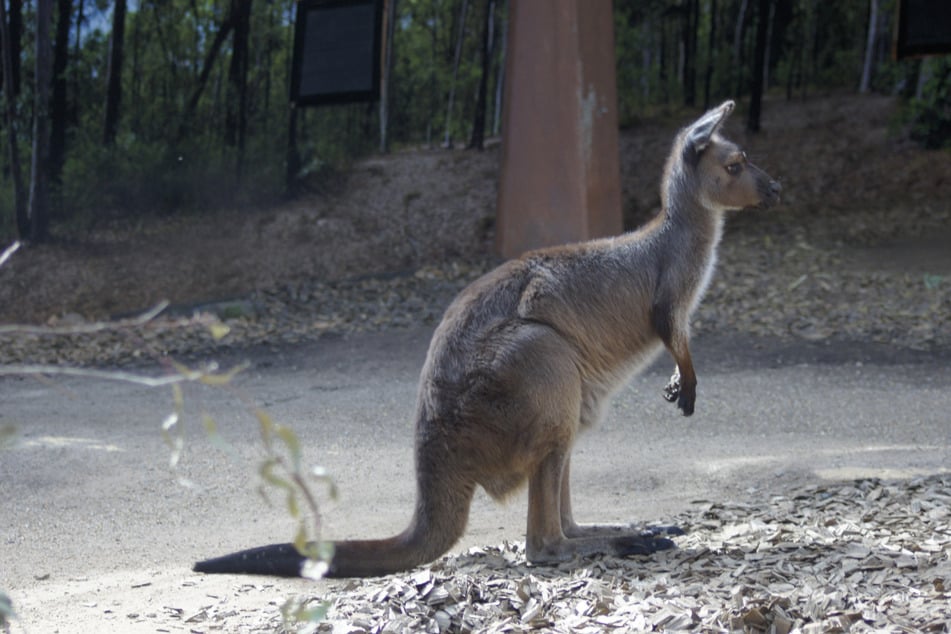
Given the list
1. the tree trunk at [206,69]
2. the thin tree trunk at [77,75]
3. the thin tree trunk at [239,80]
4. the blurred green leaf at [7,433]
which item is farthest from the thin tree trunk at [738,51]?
the blurred green leaf at [7,433]

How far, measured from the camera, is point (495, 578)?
4195 millimetres

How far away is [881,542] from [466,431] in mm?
1782

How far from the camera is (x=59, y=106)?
12250 mm

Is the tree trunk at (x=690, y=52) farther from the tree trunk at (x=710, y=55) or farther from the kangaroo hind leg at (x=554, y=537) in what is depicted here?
the kangaroo hind leg at (x=554, y=537)

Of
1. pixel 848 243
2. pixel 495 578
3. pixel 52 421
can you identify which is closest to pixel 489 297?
pixel 495 578

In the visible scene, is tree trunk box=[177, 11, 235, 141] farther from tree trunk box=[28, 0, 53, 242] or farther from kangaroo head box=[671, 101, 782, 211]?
kangaroo head box=[671, 101, 782, 211]

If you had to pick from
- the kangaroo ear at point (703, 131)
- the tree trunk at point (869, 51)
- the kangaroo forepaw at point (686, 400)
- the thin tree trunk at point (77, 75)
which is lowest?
the kangaroo forepaw at point (686, 400)

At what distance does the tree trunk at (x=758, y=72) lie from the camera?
17.2 m

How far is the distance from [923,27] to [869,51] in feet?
27.9

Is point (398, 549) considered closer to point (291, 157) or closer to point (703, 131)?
point (703, 131)

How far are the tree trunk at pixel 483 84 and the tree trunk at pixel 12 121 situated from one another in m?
5.62

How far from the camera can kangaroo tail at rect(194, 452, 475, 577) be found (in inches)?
165

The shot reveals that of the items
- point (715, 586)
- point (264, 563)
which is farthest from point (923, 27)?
point (264, 563)

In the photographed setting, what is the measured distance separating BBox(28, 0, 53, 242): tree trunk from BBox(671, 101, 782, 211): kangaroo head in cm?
906
